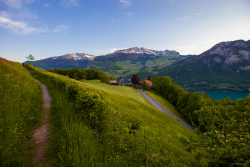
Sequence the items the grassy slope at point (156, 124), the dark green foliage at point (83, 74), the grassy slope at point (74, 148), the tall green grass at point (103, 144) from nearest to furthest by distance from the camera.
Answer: the tall green grass at point (103, 144) < the grassy slope at point (74, 148) < the grassy slope at point (156, 124) < the dark green foliage at point (83, 74)

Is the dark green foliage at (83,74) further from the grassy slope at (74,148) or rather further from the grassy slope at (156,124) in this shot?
the grassy slope at (74,148)

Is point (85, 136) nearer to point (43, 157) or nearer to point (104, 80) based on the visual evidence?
point (43, 157)

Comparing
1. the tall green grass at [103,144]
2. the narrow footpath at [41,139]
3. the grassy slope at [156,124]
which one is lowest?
the grassy slope at [156,124]

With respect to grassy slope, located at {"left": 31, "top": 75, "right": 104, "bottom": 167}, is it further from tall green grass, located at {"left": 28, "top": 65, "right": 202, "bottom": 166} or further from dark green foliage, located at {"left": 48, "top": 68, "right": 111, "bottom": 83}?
dark green foliage, located at {"left": 48, "top": 68, "right": 111, "bottom": 83}

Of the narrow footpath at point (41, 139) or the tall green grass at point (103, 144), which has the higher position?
the tall green grass at point (103, 144)

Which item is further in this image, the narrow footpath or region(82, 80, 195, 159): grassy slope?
region(82, 80, 195, 159): grassy slope

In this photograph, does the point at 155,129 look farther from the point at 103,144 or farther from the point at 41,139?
the point at 41,139

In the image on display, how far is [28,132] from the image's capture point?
20.4ft

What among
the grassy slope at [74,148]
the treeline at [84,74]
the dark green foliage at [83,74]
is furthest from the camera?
the dark green foliage at [83,74]

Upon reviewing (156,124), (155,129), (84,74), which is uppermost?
(84,74)

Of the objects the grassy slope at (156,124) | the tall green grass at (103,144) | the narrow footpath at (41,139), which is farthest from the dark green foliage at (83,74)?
the tall green grass at (103,144)

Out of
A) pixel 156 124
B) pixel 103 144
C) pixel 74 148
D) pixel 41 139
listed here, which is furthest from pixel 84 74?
pixel 74 148

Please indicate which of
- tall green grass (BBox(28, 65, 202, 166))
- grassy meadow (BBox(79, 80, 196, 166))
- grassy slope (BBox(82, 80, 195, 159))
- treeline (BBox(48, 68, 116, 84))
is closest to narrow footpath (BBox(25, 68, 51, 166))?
tall green grass (BBox(28, 65, 202, 166))

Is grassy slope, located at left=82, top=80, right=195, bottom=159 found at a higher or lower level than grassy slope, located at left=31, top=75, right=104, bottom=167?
lower
